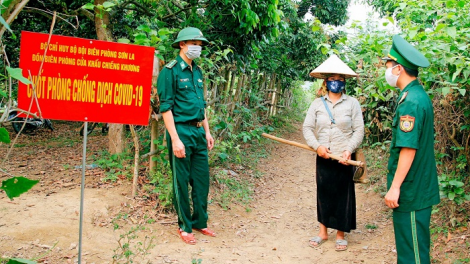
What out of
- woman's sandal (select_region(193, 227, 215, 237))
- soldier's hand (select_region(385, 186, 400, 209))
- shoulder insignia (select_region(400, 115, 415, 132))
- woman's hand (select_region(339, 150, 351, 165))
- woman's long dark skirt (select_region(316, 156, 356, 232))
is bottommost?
woman's sandal (select_region(193, 227, 215, 237))

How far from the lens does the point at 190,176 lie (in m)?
4.21

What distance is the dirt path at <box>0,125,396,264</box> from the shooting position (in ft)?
11.7

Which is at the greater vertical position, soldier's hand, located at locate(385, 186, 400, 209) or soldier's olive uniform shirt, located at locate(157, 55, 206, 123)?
soldier's olive uniform shirt, located at locate(157, 55, 206, 123)

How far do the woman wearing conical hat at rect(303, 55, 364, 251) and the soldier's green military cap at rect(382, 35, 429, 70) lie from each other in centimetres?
98

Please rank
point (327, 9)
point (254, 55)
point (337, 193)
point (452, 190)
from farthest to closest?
1. point (327, 9)
2. point (254, 55)
3. point (337, 193)
4. point (452, 190)

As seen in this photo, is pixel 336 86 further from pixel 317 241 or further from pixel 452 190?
pixel 317 241

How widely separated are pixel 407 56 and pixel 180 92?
2.15 meters

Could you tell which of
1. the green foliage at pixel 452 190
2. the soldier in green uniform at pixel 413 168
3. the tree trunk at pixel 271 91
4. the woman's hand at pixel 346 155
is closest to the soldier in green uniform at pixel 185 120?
the woman's hand at pixel 346 155

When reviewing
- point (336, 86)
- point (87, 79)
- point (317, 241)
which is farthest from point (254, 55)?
point (87, 79)

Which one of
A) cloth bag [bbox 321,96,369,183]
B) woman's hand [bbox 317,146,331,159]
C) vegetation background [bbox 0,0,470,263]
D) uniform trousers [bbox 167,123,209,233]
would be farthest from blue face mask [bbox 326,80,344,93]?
uniform trousers [bbox 167,123,209,233]

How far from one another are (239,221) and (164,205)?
3.38 ft

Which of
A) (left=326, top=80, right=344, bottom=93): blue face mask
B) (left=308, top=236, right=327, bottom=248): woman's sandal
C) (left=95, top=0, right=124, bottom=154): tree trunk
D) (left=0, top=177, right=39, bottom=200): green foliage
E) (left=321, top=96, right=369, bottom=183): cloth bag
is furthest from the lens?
(left=95, top=0, right=124, bottom=154): tree trunk

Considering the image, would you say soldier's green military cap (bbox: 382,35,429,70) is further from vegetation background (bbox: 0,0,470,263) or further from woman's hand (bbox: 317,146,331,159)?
woman's hand (bbox: 317,146,331,159)

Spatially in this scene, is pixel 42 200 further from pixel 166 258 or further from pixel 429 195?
pixel 429 195
